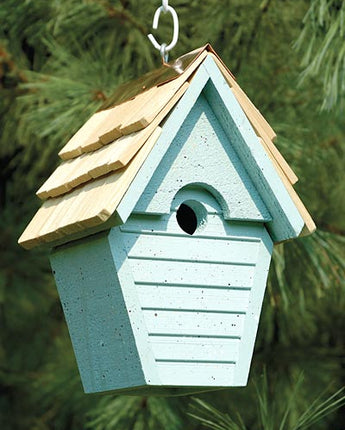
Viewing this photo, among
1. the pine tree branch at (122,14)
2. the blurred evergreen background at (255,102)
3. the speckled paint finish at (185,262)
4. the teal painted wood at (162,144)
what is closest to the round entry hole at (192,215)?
the speckled paint finish at (185,262)

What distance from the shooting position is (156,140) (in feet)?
4.90

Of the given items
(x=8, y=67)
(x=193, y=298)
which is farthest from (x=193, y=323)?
(x=8, y=67)

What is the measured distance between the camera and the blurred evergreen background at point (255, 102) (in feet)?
8.03

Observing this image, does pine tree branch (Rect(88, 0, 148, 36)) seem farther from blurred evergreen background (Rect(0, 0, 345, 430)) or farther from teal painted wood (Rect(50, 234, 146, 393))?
teal painted wood (Rect(50, 234, 146, 393))

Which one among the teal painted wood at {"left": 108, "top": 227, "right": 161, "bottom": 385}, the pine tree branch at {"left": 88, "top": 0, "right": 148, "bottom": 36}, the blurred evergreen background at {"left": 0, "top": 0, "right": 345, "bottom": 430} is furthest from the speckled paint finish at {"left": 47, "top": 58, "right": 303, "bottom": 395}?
the pine tree branch at {"left": 88, "top": 0, "right": 148, "bottom": 36}

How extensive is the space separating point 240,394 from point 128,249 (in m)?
1.37

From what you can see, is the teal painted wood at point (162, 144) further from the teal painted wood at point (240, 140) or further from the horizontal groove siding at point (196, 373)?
the horizontal groove siding at point (196, 373)

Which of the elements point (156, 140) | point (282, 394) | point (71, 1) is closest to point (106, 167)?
point (156, 140)

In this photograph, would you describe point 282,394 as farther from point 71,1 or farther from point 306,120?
point 71,1

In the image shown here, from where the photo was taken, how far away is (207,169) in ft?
5.17

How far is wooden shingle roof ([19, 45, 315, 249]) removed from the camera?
1478 mm

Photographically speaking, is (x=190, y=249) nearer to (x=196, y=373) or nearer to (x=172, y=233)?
(x=172, y=233)

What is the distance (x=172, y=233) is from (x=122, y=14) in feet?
3.59

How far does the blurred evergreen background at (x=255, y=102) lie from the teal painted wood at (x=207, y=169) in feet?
2.09
